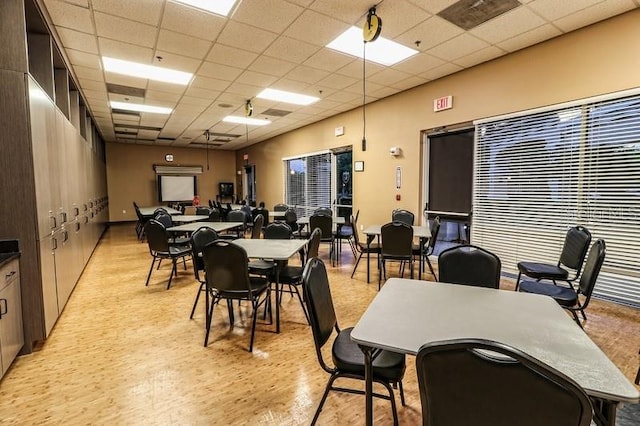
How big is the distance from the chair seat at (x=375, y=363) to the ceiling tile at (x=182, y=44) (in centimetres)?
378

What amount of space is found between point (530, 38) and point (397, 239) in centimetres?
291

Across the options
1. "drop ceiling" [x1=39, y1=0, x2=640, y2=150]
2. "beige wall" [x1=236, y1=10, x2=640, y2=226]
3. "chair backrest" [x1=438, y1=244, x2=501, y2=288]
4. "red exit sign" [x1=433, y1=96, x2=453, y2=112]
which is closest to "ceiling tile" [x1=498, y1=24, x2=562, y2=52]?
"drop ceiling" [x1=39, y1=0, x2=640, y2=150]

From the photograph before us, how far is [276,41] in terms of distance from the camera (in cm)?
383

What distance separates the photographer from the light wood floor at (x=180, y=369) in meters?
1.92

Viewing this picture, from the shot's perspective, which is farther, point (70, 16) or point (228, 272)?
point (70, 16)

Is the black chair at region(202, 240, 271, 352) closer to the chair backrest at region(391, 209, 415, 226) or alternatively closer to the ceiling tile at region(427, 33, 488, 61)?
the chair backrest at region(391, 209, 415, 226)

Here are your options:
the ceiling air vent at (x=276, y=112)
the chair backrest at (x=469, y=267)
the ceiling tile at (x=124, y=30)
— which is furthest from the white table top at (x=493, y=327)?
the ceiling air vent at (x=276, y=112)

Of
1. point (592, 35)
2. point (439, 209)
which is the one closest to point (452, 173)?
point (439, 209)

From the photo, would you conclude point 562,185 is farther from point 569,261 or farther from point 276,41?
point 276,41

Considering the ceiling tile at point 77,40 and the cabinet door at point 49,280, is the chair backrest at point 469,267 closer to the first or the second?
the cabinet door at point 49,280

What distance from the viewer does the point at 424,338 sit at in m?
1.33

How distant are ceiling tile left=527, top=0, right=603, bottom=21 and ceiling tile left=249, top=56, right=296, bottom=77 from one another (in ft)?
9.55

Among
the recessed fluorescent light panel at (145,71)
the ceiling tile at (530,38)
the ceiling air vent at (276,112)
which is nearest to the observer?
the ceiling tile at (530,38)

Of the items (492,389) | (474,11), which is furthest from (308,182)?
(492,389)
